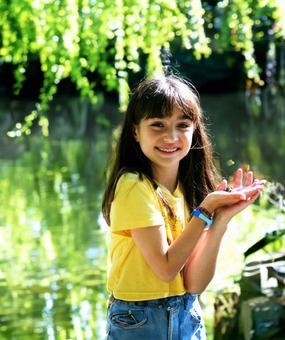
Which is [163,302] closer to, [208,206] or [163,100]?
[208,206]

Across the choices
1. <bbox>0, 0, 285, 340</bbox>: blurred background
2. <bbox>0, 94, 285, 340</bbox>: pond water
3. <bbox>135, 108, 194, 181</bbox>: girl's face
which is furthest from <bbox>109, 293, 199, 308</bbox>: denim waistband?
<bbox>0, 94, 285, 340</bbox>: pond water

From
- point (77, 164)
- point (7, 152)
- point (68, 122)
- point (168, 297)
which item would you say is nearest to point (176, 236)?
point (168, 297)

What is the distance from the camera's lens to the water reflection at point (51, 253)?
4648mm

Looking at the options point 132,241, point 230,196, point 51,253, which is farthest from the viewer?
point 51,253

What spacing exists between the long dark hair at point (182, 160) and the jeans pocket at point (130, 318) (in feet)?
0.86

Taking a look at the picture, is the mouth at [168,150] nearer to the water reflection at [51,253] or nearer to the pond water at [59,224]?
the pond water at [59,224]

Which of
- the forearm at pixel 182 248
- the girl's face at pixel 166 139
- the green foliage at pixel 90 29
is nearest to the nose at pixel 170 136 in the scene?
the girl's face at pixel 166 139

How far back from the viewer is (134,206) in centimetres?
200

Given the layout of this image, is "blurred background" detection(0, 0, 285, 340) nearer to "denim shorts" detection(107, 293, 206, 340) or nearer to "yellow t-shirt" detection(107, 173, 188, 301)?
"yellow t-shirt" detection(107, 173, 188, 301)

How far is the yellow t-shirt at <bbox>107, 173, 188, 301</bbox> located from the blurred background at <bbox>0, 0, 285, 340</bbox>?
0.41 metres

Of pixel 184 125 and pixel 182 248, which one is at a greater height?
pixel 184 125

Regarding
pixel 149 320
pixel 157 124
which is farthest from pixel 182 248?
pixel 157 124

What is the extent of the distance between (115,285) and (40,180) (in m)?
6.95

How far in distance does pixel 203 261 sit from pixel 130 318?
209 mm
